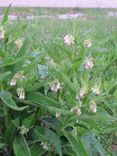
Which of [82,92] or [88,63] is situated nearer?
[82,92]

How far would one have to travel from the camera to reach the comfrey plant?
268 centimetres

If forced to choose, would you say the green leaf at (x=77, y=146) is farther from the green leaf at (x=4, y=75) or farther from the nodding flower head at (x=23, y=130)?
the green leaf at (x=4, y=75)

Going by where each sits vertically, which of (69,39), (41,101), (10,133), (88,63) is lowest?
(10,133)

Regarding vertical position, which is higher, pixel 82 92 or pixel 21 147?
pixel 82 92

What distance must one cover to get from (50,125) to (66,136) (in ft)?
0.42

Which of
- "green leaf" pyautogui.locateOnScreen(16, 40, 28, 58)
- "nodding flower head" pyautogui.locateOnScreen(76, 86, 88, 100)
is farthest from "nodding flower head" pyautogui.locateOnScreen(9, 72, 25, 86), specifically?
"nodding flower head" pyautogui.locateOnScreen(76, 86, 88, 100)

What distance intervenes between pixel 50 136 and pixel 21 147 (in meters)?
0.17

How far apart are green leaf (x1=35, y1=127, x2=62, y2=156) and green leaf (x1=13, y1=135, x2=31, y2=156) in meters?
0.09

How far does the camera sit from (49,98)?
9.18ft

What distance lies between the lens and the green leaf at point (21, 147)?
2.77 m

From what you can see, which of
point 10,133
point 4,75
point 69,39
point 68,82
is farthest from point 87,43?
point 10,133
